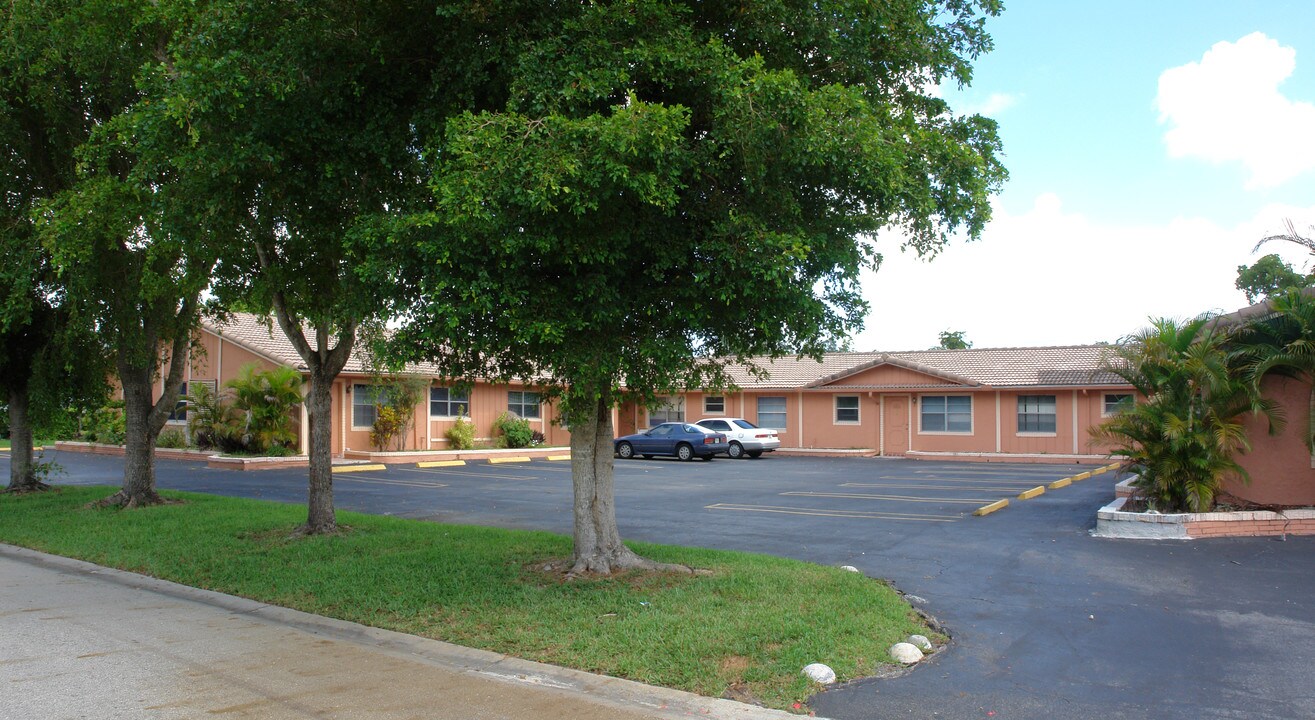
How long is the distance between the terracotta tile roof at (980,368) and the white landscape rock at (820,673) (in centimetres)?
2333

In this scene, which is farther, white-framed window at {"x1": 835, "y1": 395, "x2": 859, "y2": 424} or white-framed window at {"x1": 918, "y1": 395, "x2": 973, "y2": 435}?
white-framed window at {"x1": 835, "y1": 395, "x2": 859, "y2": 424}

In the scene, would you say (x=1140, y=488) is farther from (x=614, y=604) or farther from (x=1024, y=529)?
(x=614, y=604)

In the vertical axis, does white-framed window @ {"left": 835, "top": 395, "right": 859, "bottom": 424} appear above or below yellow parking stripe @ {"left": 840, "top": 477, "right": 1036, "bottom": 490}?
above

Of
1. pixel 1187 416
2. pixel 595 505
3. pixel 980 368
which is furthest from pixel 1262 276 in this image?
pixel 595 505

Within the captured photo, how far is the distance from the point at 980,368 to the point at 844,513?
1965 cm

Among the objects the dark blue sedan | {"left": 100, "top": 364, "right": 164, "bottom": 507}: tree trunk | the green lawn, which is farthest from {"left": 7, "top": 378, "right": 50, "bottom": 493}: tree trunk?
the dark blue sedan

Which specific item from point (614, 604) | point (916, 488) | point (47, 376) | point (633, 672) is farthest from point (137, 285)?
point (916, 488)

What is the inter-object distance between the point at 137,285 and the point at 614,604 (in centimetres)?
1088

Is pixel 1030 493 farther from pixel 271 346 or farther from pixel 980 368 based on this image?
pixel 271 346

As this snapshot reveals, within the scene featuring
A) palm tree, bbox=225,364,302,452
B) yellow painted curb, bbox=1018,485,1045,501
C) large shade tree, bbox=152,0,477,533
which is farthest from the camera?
palm tree, bbox=225,364,302,452

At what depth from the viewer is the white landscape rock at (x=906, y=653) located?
6.75 meters

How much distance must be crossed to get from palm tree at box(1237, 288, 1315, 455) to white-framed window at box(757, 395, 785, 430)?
76.4 feet

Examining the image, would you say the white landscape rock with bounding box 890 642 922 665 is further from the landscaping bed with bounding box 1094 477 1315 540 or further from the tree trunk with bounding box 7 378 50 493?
the tree trunk with bounding box 7 378 50 493

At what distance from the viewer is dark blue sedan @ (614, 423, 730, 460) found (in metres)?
31.1
